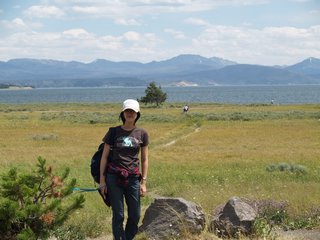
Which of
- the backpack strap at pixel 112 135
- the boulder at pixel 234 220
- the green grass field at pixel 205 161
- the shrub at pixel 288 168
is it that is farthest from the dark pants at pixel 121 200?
the shrub at pixel 288 168

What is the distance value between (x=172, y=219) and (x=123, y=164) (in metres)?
1.62

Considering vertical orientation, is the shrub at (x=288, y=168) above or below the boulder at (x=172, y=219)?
below

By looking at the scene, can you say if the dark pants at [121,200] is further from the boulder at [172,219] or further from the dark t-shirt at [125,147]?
the boulder at [172,219]

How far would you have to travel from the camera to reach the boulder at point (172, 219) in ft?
27.5

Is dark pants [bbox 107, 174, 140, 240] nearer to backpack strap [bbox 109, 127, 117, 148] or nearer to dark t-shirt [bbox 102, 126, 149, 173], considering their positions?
dark t-shirt [bbox 102, 126, 149, 173]

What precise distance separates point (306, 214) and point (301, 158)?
17380 mm

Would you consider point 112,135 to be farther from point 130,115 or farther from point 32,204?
point 32,204

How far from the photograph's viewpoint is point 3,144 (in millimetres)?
37281

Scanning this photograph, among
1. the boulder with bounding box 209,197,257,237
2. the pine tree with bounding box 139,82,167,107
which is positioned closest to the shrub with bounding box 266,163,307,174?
the boulder with bounding box 209,197,257,237

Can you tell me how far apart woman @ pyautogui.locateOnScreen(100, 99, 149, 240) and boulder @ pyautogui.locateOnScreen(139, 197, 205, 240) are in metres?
1.00

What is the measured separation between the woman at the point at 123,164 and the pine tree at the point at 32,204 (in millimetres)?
484

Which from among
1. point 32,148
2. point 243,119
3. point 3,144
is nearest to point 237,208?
point 32,148

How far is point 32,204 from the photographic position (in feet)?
22.5

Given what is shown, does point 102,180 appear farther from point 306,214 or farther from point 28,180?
point 306,214
